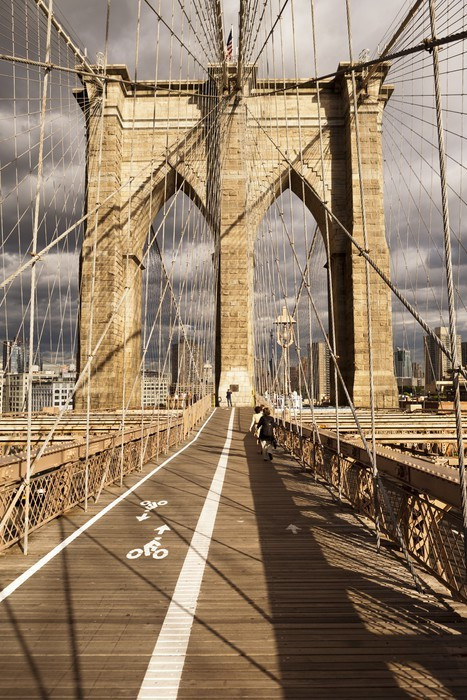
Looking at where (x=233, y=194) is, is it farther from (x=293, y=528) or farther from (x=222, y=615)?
(x=222, y=615)

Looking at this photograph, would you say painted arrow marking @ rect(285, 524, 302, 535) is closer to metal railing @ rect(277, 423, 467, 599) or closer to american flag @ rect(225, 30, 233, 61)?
metal railing @ rect(277, 423, 467, 599)

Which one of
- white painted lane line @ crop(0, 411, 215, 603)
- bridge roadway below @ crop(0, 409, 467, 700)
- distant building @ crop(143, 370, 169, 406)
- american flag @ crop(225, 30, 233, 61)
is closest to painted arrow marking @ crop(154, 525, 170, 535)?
bridge roadway below @ crop(0, 409, 467, 700)

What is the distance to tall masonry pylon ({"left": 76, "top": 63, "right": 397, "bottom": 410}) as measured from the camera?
92.9ft

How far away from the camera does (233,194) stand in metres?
31.7

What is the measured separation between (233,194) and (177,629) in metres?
30.6

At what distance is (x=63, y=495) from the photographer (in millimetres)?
6582

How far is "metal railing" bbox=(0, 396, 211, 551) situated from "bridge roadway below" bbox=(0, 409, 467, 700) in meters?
0.25

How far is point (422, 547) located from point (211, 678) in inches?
96.7

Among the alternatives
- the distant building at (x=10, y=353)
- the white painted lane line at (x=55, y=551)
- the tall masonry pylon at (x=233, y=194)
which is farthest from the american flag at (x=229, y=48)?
the white painted lane line at (x=55, y=551)

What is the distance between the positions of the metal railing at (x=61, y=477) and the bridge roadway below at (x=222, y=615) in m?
0.25

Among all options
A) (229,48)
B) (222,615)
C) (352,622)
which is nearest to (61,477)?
(222,615)

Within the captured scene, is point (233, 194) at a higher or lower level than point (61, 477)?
higher

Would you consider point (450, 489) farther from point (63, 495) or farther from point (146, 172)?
point (146, 172)

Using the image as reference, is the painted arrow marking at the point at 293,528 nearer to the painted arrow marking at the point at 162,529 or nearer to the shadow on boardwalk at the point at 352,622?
the shadow on boardwalk at the point at 352,622
